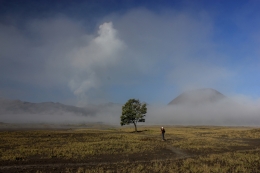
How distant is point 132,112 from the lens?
87.4m

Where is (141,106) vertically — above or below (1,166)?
above

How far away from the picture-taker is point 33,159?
24.4m

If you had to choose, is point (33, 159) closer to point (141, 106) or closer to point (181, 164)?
point (181, 164)

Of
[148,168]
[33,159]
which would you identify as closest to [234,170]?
[148,168]

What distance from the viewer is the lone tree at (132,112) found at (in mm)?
87812

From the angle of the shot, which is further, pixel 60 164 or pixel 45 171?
pixel 60 164

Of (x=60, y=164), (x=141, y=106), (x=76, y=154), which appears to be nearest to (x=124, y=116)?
(x=141, y=106)

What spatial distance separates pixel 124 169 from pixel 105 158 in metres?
6.61

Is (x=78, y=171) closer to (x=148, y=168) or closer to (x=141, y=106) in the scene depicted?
(x=148, y=168)

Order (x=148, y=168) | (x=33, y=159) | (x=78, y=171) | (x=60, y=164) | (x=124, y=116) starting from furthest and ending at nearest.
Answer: (x=124, y=116) < (x=33, y=159) < (x=60, y=164) < (x=148, y=168) < (x=78, y=171)

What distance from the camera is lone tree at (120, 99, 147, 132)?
8781cm

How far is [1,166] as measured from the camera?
68.2 ft

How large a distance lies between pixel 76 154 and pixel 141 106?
62806 mm

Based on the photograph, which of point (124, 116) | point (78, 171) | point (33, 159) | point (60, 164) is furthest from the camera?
point (124, 116)
